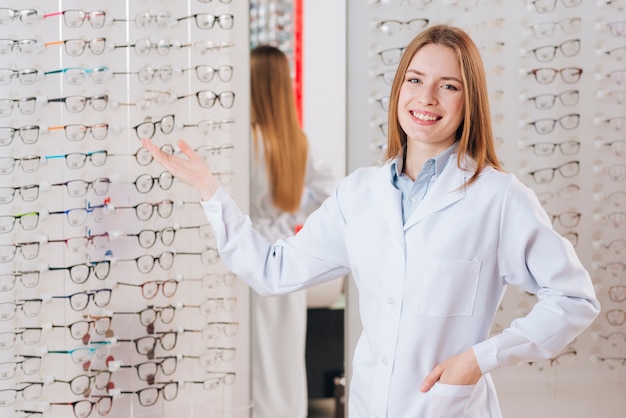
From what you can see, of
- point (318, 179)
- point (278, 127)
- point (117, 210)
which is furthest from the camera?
point (318, 179)

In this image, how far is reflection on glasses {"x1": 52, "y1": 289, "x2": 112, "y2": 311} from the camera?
8.05ft

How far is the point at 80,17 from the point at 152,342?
3.25 feet

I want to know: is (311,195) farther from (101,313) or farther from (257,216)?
(101,313)

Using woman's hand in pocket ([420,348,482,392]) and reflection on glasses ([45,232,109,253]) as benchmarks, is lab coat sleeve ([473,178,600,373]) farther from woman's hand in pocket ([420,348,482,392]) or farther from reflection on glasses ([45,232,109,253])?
reflection on glasses ([45,232,109,253])

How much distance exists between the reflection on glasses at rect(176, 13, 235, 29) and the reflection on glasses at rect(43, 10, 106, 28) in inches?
10.8

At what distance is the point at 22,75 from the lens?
2.32 metres

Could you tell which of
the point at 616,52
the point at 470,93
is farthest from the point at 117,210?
the point at 616,52

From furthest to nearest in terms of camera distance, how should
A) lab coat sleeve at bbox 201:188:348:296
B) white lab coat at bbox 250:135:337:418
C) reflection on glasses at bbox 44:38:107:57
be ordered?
white lab coat at bbox 250:135:337:418
reflection on glasses at bbox 44:38:107:57
lab coat sleeve at bbox 201:188:348:296

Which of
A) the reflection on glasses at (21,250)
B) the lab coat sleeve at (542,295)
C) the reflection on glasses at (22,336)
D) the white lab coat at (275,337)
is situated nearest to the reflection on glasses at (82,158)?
the reflection on glasses at (21,250)

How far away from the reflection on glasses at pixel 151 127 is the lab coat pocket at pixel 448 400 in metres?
1.35

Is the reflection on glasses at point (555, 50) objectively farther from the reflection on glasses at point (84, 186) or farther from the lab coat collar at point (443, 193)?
the reflection on glasses at point (84, 186)

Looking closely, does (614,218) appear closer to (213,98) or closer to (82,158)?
(213,98)

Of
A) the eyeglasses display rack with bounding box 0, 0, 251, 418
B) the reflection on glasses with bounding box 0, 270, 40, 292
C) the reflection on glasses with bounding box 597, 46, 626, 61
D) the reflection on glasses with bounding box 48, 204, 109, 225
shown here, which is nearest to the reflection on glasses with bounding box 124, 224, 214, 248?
the eyeglasses display rack with bounding box 0, 0, 251, 418

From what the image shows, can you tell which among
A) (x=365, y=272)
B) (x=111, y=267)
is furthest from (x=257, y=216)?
(x=365, y=272)
